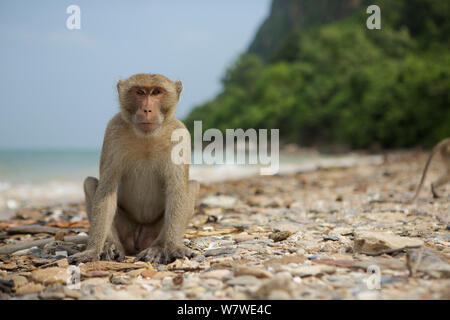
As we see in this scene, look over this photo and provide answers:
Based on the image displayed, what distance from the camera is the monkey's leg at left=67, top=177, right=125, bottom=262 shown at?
3.83 metres

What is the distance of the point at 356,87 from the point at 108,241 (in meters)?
38.3

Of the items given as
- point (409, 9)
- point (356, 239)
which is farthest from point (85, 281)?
point (409, 9)

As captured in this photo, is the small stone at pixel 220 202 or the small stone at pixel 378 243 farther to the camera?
the small stone at pixel 220 202

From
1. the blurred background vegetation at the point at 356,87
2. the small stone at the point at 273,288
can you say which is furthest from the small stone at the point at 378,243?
the blurred background vegetation at the point at 356,87

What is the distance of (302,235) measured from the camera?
4.43 metres

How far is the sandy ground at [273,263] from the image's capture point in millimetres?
2715

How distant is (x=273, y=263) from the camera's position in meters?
3.27

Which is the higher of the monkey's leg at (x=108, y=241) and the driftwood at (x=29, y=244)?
the monkey's leg at (x=108, y=241)

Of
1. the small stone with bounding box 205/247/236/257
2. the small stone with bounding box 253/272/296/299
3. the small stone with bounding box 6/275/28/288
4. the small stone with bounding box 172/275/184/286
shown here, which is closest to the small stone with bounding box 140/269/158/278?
the small stone with bounding box 172/275/184/286

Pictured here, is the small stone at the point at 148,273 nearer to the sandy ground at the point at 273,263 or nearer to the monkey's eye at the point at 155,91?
the sandy ground at the point at 273,263

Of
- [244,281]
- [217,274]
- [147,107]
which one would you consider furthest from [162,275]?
[147,107]

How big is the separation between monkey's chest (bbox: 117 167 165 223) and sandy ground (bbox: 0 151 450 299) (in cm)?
50

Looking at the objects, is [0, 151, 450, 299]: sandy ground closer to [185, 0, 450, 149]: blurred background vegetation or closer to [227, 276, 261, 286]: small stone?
[227, 276, 261, 286]: small stone

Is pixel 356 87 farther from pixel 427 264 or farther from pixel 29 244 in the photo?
pixel 427 264
